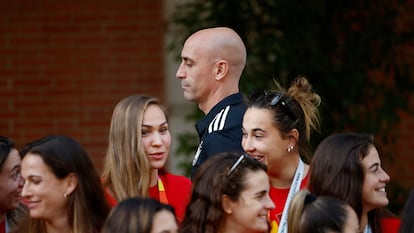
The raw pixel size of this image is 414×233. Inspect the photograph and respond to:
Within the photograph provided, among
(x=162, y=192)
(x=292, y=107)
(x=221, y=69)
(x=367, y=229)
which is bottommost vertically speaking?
(x=367, y=229)

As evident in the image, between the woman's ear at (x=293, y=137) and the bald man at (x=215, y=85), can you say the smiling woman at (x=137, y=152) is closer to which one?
the bald man at (x=215, y=85)

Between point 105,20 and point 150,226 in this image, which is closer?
point 150,226

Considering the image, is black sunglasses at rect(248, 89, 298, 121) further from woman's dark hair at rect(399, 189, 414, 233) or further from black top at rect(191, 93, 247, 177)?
woman's dark hair at rect(399, 189, 414, 233)

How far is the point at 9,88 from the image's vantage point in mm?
10562

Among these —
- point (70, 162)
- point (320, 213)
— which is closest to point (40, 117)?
point (70, 162)

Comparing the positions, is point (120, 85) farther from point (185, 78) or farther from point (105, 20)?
point (185, 78)

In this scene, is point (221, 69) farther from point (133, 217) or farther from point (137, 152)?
point (133, 217)

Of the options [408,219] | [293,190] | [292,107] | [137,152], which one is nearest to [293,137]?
[292,107]

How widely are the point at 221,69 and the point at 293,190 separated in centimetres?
96

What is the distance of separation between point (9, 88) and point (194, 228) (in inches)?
181

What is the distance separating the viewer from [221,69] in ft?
25.2

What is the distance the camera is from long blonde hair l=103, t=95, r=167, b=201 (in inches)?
270

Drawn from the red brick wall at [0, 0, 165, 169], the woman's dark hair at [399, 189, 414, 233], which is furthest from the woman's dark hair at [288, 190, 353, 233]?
the red brick wall at [0, 0, 165, 169]

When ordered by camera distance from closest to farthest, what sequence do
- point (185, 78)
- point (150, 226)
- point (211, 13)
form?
point (150, 226)
point (185, 78)
point (211, 13)
